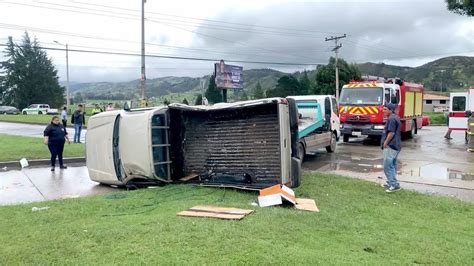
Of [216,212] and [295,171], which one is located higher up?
[295,171]

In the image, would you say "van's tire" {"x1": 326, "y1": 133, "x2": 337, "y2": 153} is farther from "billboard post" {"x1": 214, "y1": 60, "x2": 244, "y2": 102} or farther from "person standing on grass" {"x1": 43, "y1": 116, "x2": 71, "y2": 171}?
"billboard post" {"x1": 214, "y1": 60, "x2": 244, "y2": 102}

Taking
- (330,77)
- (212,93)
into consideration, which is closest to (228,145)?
(330,77)

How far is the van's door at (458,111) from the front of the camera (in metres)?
20.6

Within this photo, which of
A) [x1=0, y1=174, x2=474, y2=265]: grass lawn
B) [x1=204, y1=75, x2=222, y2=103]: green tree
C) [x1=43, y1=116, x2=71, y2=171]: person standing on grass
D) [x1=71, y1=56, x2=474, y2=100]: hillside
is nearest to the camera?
[x1=0, y1=174, x2=474, y2=265]: grass lawn

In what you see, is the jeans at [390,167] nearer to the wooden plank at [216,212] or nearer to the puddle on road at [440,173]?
the puddle on road at [440,173]

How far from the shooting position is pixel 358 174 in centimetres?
1173

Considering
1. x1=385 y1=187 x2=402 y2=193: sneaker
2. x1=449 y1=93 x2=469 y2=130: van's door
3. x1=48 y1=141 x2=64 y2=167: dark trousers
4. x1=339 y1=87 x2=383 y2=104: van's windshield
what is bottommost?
x1=385 y1=187 x2=402 y2=193: sneaker

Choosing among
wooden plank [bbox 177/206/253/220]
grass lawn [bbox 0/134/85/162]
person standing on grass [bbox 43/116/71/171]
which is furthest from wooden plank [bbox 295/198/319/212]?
grass lawn [bbox 0/134/85/162]

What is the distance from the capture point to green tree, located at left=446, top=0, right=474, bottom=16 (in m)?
18.3

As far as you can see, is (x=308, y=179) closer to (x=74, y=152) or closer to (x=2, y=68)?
(x=74, y=152)

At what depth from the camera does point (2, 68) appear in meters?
73.7

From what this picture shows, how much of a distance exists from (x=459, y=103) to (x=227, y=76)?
530 inches

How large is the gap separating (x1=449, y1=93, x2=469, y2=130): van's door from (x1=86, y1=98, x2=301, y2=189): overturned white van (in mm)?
15554

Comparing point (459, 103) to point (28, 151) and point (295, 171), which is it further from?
point (28, 151)
